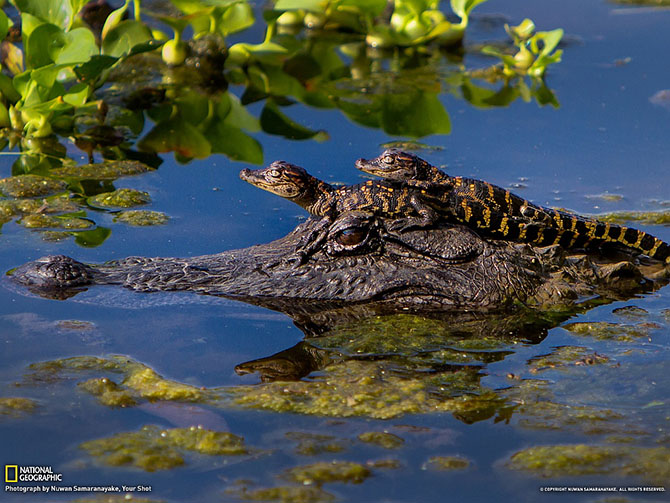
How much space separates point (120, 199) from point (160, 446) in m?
4.19

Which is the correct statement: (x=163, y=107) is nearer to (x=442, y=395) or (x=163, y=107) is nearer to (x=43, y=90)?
(x=43, y=90)

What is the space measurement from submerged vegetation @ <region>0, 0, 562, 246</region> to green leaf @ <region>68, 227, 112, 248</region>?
2 cm

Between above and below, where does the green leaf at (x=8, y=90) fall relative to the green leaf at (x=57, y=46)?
above

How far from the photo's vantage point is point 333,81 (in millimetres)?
11969

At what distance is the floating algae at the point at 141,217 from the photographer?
8016 mm

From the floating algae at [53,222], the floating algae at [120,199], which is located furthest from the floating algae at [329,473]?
the floating algae at [120,199]

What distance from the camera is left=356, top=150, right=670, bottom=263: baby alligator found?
6629 mm

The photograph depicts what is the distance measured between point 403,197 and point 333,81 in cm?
575

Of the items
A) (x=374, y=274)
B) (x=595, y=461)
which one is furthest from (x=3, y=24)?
(x=595, y=461)

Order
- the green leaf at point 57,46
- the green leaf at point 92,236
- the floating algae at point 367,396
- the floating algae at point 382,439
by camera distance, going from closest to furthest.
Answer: the floating algae at point 382,439, the floating algae at point 367,396, the green leaf at point 92,236, the green leaf at point 57,46

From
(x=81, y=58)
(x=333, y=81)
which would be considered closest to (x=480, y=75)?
(x=333, y=81)

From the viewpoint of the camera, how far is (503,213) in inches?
265

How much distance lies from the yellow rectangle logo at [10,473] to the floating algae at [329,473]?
1.34 meters

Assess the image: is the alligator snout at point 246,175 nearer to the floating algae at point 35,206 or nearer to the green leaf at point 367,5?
the floating algae at point 35,206
